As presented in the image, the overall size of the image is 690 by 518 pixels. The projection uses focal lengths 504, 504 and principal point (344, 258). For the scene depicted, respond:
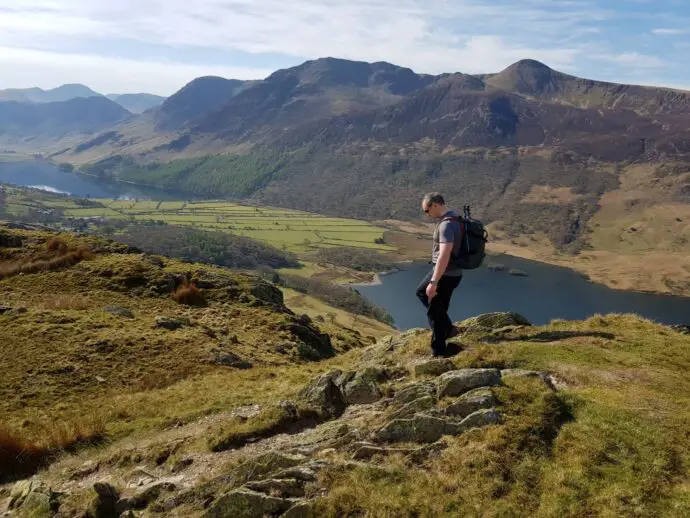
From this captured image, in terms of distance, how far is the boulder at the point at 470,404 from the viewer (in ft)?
36.4

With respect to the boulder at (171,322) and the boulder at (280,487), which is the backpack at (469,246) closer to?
the boulder at (280,487)

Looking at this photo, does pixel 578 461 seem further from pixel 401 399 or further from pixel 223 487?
A: pixel 223 487

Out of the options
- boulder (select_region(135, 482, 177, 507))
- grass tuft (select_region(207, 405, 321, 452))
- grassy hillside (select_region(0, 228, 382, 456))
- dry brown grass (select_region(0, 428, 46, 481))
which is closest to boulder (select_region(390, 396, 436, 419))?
grass tuft (select_region(207, 405, 321, 452))

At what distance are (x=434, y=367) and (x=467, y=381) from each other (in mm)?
2087

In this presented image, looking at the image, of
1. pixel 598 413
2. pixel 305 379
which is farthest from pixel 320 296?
pixel 598 413

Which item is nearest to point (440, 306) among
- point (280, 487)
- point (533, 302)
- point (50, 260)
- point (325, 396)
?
point (325, 396)

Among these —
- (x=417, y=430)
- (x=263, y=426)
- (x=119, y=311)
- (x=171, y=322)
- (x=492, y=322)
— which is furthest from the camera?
(x=119, y=311)

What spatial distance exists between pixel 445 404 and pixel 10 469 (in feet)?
40.7

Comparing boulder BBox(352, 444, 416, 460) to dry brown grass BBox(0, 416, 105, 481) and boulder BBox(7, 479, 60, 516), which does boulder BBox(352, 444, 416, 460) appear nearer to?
boulder BBox(7, 479, 60, 516)

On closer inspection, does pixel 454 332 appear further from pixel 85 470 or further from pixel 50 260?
pixel 50 260

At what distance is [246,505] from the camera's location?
9.80m

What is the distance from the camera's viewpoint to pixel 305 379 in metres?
18.9

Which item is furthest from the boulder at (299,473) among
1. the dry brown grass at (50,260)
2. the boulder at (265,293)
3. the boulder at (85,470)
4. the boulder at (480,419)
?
the dry brown grass at (50,260)

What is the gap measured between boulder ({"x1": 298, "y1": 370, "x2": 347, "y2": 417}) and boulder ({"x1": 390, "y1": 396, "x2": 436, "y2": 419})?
96.3 inches
